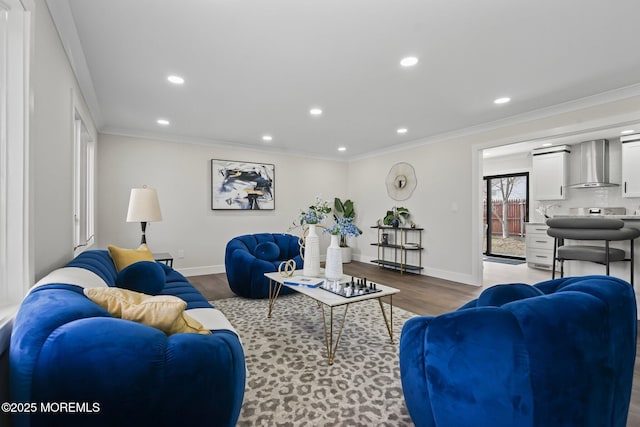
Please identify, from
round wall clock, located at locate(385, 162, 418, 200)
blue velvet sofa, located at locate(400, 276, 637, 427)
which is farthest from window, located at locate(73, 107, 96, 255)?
round wall clock, located at locate(385, 162, 418, 200)

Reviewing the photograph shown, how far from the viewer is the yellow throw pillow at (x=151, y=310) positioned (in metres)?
1.07

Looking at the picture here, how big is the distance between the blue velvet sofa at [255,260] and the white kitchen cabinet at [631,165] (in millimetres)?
5285

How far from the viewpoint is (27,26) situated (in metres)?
1.45

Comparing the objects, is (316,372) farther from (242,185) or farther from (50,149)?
(242,185)

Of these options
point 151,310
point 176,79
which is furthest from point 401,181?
point 151,310

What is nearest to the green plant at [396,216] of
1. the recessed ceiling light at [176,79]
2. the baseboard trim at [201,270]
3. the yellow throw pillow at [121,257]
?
the baseboard trim at [201,270]

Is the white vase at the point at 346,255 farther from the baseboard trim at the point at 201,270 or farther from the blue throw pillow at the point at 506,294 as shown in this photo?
the blue throw pillow at the point at 506,294

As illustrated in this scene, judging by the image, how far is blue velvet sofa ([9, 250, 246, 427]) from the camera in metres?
0.83

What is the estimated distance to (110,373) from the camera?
0.84m

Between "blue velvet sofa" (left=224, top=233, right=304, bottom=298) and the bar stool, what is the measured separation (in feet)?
10.3

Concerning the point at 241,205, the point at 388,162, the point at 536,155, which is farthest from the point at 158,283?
the point at 536,155

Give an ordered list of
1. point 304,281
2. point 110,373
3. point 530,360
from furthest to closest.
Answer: point 304,281 → point 530,360 → point 110,373

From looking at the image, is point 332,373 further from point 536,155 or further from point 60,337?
point 536,155

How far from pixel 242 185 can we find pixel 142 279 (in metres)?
3.58
